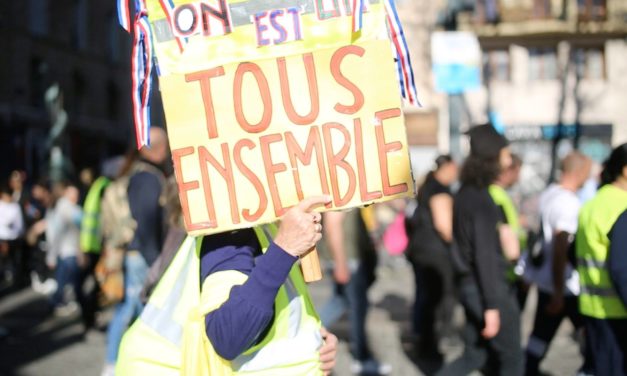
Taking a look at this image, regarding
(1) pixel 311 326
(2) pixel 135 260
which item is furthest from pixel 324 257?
(1) pixel 311 326

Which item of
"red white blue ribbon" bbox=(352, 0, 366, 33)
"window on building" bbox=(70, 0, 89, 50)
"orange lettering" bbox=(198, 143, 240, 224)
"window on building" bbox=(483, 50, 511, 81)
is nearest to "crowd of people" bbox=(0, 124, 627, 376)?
"orange lettering" bbox=(198, 143, 240, 224)

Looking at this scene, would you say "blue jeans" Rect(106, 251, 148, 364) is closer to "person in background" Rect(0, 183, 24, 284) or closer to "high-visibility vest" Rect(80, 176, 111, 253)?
"high-visibility vest" Rect(80, 176, 111, 253)

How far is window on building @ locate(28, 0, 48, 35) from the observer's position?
1190 inches

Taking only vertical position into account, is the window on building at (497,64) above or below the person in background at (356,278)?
above

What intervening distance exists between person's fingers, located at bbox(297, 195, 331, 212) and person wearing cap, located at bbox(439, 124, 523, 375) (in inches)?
92.4

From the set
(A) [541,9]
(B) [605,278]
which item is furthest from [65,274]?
(A) [541,9]

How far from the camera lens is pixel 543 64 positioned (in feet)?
99.0

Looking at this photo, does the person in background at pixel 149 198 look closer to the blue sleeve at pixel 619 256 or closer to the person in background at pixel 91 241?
the person in background at pixel 91 241

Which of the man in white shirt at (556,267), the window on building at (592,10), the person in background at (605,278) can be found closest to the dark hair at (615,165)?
the person in background at (605,278)

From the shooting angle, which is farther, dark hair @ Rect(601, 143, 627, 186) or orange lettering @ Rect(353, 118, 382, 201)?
dark hair @ Rect(601, 143, 627, 186)

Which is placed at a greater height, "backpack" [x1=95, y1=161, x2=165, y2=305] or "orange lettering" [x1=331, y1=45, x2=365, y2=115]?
"orange lettering" [x1=331, y1=45, x2=365, y2=115]

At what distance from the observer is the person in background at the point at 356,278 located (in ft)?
21.1

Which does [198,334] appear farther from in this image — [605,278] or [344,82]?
[605,278]

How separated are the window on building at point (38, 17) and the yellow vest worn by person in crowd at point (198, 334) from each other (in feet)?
97.4
